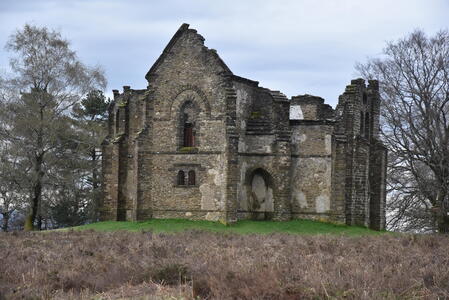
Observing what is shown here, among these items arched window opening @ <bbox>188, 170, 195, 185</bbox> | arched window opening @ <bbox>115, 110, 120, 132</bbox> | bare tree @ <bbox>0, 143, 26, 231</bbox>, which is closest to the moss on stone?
arched window opening @ <bbox>188, 170, 195, 185</bbox>

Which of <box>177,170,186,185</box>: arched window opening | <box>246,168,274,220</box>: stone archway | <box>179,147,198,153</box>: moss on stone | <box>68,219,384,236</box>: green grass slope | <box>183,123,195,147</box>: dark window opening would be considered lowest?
<box>68,219,384,236</box>: green grass slope

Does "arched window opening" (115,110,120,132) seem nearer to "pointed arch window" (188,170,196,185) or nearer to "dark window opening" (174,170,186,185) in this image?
"dark window opening" (174,170,186,185)

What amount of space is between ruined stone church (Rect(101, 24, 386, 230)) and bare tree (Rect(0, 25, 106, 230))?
27.3ft

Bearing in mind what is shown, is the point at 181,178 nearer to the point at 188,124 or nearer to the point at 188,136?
the point at 188,136

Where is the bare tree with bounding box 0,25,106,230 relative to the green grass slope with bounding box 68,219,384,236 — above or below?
above

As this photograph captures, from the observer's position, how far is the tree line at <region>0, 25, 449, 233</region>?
38.3 metres

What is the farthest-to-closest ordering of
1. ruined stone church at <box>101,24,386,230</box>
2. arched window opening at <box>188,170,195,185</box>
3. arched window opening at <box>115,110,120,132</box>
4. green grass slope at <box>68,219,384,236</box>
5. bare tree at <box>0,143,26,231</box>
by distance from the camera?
bare tree at <box>0,143,26,231</box> → arched window opening at <box>115,110,120,132</box> → arched window opening at <box>188,170,195,185</box> → ruined stone church at <box>101,24,386,230</box> → green grass slope at <box>68,219,384,236</box>

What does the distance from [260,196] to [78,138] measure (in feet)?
54.3

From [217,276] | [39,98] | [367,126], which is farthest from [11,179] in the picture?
[217,276]

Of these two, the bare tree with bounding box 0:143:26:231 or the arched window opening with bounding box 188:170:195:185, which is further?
the bare tree with bounding box 0:143:26:231

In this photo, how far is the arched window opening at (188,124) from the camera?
36.1 metres

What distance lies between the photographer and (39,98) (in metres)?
44.2

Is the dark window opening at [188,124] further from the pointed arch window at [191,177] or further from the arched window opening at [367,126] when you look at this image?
the arched window opening at [367,126]

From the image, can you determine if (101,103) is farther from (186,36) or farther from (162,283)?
(162,283)
